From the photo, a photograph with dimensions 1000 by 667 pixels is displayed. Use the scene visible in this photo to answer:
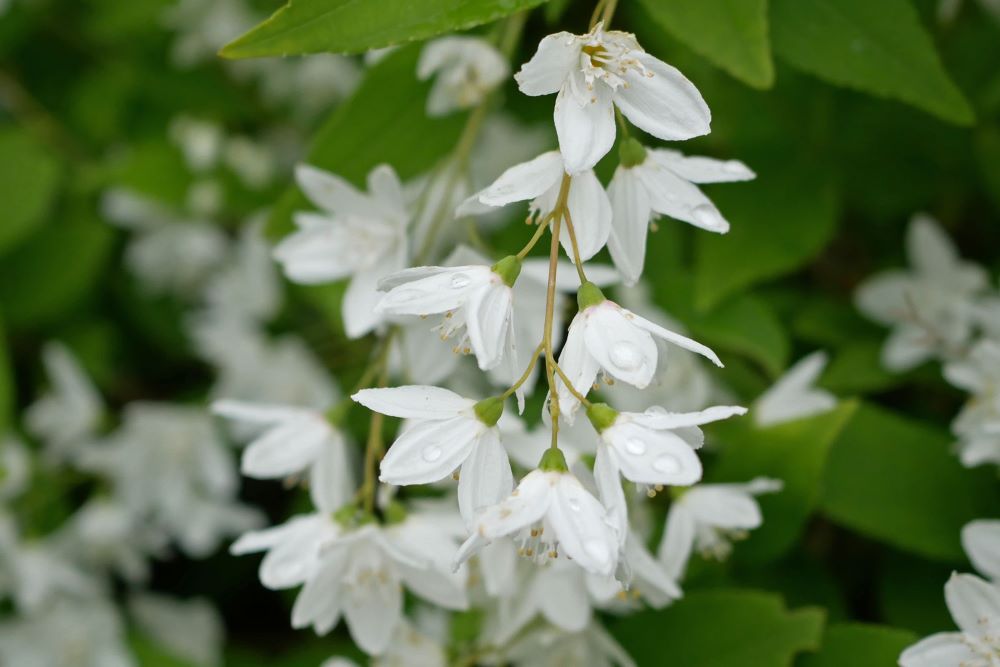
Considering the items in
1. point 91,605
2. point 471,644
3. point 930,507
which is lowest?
point 91,605

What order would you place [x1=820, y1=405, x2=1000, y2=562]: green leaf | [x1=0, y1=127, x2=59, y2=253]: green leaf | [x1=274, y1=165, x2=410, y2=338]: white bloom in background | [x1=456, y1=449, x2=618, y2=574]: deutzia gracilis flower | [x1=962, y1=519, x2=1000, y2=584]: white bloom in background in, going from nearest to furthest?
1. [x1=456, y1=449, x2=618, y2=574]: deutzia gracilis flower
2. [x1=962, y1=519, x2=1000, y2=584]: white bloom in background
3. [x1=274, y1=165, x2=410, y2=338]: white bloom in background
4. [x1=820, y1=405, x2=1000, y2=562]: green leaf
5. [x1=0, y1=127, x2=59, y2=253]: green leaf

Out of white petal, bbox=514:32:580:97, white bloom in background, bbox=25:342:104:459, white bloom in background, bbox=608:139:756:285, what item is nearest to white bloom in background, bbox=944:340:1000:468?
white bloom in background, bbox=608:139:756:285

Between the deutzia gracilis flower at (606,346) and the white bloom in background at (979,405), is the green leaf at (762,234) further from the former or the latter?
the deutzia gracilis flower at (606,346)

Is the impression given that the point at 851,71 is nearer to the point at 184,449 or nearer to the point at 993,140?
the point at 993,140

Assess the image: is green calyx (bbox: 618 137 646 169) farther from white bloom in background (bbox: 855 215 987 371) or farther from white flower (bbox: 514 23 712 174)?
white bloom in background (bbox: 855 215 987 371)

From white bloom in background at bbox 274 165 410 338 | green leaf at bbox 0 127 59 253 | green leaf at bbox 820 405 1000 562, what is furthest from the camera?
green leaf at bbox 0 127 59 253

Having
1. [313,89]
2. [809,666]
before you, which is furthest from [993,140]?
[313,89]
